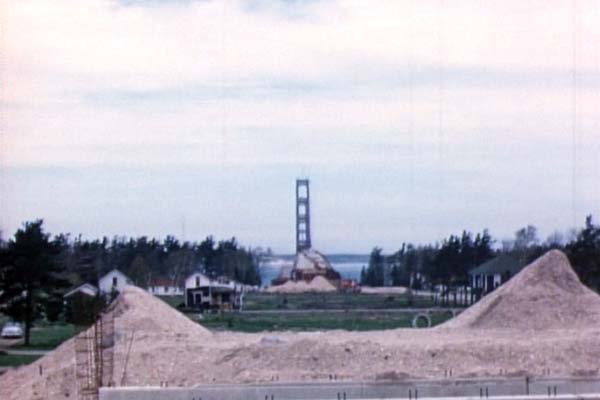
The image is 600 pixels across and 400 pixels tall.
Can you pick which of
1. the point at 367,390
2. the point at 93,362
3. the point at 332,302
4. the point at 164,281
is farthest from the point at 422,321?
the point at 164,281

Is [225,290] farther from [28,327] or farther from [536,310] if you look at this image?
[536,310]

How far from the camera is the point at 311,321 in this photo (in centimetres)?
3412

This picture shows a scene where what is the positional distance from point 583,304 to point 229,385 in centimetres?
1143

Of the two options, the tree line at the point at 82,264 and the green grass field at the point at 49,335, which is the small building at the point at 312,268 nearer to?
the tree line at the point at 82,264

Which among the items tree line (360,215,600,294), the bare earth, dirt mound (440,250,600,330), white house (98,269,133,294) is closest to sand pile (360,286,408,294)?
tree line (360,215,600,294)

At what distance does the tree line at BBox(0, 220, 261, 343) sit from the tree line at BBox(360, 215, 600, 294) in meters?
7.33

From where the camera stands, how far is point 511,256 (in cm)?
4572

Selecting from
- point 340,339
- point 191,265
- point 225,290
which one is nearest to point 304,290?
point 191,265

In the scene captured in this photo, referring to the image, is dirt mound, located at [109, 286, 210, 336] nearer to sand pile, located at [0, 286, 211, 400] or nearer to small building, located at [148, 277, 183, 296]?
sand pile, located at [0, 286, 211, 400]

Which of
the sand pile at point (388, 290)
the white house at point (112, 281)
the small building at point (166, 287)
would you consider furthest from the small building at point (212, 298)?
the sand pile at point (388, 290)

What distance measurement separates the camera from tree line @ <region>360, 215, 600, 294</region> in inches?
1511

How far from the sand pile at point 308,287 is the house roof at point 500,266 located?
13.9 metres

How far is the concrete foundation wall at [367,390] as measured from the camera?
650 inches

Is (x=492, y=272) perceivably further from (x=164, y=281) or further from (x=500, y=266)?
(x=164, y=281)
